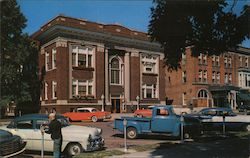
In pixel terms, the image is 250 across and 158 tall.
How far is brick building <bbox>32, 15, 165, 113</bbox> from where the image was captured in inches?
1684

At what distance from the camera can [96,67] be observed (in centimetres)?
4534

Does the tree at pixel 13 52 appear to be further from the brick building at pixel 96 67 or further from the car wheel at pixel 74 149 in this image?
the car wheel at pixel 74 149

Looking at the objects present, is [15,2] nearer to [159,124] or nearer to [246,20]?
[159,124]

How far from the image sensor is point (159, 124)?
60.6ft

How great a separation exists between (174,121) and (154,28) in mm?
6465

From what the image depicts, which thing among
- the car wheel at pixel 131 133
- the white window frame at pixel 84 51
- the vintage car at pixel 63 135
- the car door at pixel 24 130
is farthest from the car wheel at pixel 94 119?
the car door at pixel 24 130

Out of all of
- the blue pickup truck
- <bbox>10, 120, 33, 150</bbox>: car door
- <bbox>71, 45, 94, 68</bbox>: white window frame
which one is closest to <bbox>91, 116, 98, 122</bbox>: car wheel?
<bbox>71, 45, 94, 68</bbox>: white window frame

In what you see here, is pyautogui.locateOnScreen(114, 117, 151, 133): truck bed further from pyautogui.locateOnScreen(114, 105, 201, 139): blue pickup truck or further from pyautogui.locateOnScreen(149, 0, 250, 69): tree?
pyautogui.locateOnScreen(149, 0, 250, 69): tree

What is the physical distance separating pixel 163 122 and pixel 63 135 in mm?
6710

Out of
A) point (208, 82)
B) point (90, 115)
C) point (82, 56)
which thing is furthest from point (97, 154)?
point (208, 82)

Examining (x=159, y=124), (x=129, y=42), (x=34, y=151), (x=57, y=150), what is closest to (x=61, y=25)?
(x=129, y=42)

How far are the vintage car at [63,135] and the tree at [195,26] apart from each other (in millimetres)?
4009

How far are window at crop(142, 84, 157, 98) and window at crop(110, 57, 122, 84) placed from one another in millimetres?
4358

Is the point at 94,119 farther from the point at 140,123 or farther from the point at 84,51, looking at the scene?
the point at 140,123
